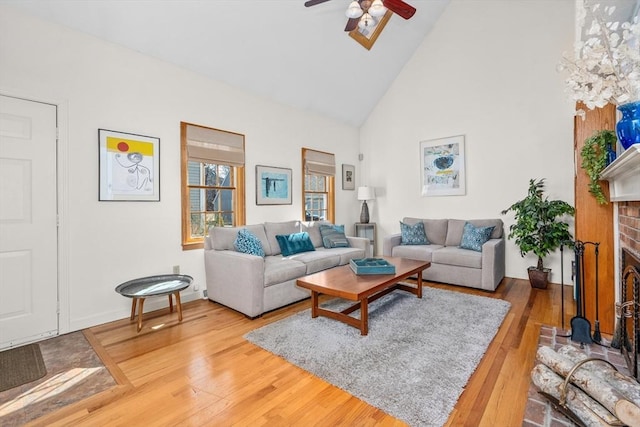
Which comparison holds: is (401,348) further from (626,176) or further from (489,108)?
(489,108)

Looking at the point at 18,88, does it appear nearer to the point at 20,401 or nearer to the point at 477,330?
the point at 20,401

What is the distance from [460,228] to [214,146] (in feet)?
12.2

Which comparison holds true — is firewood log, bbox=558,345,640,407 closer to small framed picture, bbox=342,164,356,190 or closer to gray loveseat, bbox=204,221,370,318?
gray loveseat, bbox=204,221,370,318

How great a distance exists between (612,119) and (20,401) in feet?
15.3

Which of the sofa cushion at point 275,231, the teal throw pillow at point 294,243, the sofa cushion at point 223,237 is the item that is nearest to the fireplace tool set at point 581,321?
the teal throw pillow at point 294,243

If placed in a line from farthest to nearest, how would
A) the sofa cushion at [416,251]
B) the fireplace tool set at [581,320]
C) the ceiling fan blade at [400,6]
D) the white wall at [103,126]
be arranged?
the sofa cushion at [416,251] → the ceiling fan blade at [400,6] → the white wall at [103,126] → the fireplace tool set at [581,320]

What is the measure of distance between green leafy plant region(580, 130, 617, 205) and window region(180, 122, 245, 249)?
11.9ft

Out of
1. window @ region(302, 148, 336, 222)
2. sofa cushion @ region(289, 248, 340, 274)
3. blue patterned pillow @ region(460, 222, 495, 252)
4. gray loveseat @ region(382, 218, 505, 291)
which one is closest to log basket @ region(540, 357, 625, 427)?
gray loveseat @ region(382, 218, 505, 291)

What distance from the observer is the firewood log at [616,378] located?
4.77 feet

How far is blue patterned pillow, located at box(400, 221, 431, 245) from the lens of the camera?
4.67 metres

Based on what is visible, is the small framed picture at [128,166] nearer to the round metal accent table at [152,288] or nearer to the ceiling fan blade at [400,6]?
the round metal accent table at [152,288]

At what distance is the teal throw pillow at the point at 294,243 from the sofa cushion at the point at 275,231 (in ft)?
0.25

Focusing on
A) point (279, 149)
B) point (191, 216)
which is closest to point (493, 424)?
point (191, 216)

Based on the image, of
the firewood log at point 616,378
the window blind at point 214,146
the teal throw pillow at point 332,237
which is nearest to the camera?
the firewood log at point 616,378
